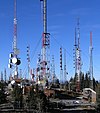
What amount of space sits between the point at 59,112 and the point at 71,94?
47.3 metres

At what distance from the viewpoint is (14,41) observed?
373 feet

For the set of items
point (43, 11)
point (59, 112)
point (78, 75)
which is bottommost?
point (59, 112)

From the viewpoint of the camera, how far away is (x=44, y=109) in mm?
48938

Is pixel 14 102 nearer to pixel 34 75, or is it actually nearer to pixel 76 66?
pixel 76 66

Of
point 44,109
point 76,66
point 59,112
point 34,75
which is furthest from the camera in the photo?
point 34,75

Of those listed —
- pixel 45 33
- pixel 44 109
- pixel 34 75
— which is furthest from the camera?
pixel 34 75

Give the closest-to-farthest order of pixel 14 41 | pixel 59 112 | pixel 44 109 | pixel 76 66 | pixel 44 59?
1. pixel 44 109
2. pixel 59 112
3. pixel 44 59
4. pixel 14 41
5. pixel 76 66

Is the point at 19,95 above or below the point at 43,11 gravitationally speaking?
below

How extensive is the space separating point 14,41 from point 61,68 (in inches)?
954

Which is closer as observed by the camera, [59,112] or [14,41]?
[59,112]

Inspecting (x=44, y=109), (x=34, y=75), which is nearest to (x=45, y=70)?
(x=34, y=75)

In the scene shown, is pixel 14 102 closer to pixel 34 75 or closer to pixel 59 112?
pixel 59 112

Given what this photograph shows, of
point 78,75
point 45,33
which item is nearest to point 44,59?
point 45,33

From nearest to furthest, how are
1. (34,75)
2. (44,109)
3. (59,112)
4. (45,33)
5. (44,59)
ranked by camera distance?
(44,109), (59,112), (45,33), (44,59), (34,75)
